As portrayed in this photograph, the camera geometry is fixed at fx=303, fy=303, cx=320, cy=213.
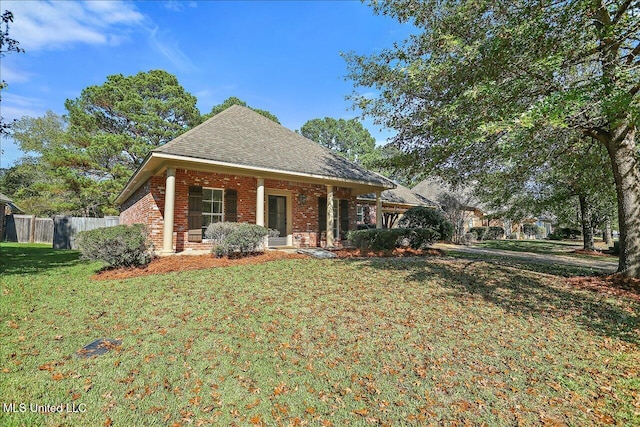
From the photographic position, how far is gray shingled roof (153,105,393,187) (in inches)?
366

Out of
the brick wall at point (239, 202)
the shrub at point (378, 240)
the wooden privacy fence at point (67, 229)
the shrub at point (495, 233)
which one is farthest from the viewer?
the shrub at point (495, 233)

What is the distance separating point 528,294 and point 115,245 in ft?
30.5

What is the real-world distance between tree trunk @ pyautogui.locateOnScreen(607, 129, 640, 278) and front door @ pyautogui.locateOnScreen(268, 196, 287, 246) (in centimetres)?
976

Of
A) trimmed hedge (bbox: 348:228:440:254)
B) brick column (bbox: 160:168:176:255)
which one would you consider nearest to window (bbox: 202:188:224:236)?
brick column (bbox: 160:168:176:255)

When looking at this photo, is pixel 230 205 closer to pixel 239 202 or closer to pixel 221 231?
pixel 239 202

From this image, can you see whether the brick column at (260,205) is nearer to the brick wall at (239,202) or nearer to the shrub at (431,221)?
the brick wall at (239,202)

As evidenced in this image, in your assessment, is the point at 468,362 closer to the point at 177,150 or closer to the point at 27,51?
the point at 177,150

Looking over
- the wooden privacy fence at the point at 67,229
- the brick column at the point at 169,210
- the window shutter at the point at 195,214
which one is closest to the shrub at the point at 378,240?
the window shutter at the point at 195,214

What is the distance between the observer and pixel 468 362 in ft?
11.4

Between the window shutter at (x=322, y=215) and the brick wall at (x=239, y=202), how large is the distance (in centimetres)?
15

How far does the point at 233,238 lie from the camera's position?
28.1ft

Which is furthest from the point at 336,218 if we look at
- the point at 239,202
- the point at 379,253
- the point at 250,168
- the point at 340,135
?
the point at 340,135

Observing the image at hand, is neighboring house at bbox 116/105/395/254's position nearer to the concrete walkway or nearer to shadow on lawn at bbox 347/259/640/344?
shadow on lawn at bbox 347/259/640/344

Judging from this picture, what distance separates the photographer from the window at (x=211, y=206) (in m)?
10.3
